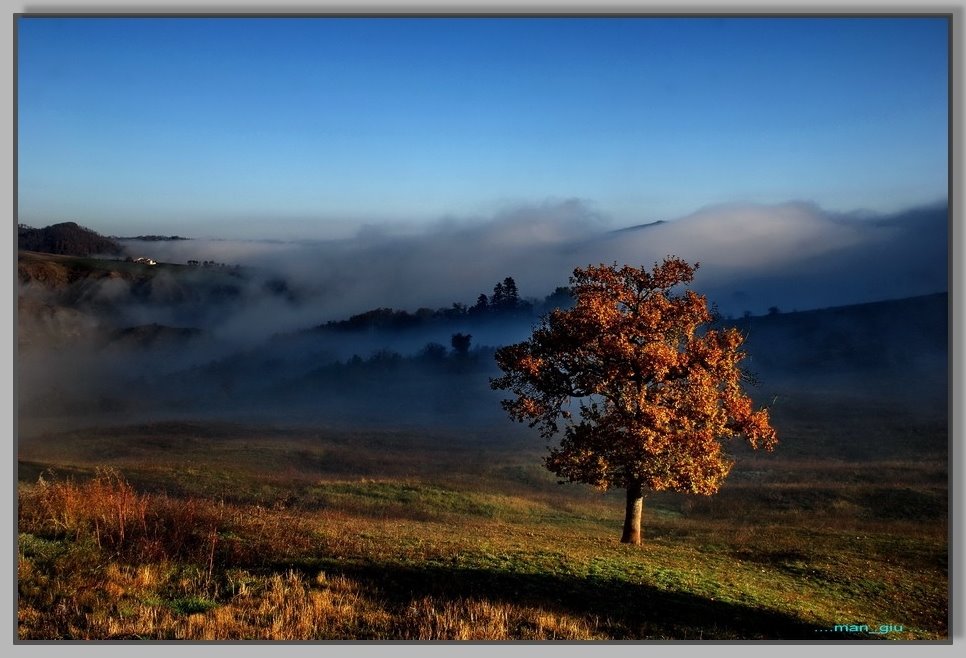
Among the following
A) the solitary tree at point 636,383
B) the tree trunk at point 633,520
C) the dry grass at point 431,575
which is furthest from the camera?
the tree trunk at point 633,520

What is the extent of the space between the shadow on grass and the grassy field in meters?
0.04

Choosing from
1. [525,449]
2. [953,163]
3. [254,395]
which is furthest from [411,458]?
[953,163]

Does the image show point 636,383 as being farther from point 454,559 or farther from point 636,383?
point 454,559

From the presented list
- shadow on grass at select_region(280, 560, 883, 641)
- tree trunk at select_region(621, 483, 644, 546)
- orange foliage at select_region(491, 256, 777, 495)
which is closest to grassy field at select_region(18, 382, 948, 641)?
shadow on grass at select_region(280, 560, 883, 641)

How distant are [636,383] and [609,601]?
18.2 ft

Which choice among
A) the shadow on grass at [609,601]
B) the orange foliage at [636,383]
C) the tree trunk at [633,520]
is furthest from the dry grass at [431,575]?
the orange foliage at [636,383]

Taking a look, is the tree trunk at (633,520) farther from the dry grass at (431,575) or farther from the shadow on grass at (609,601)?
the shadow on grass at (609,601)

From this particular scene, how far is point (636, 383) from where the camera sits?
721 inches

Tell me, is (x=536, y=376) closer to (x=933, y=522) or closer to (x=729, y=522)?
(x=729, y=522)

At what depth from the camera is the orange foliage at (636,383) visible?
17.8m

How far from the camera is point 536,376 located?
1844cm

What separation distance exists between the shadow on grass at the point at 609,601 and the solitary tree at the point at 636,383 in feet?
10.4

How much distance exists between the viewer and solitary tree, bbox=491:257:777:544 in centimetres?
1778

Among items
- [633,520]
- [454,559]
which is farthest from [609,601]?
[633,520]
